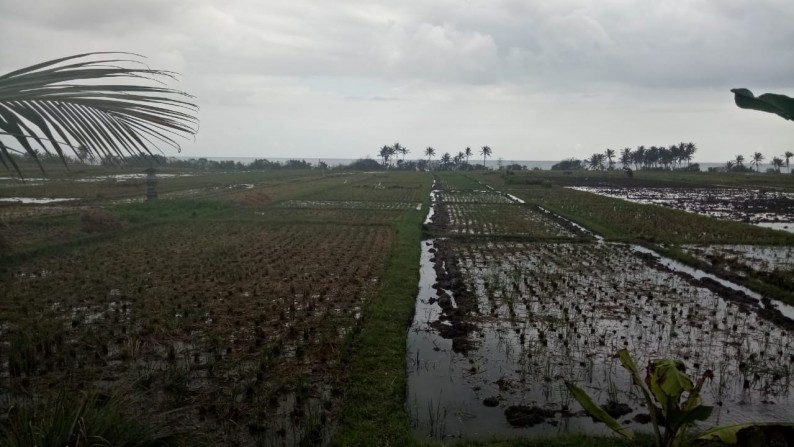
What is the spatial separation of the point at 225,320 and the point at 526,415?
4.25m

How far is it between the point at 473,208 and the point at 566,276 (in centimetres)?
1317

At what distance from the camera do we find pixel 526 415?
4871 millimetres

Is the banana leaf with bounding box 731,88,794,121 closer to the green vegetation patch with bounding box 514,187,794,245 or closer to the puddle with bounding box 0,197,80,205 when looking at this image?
the green vegetation patch with bounding box 514,187,794,245

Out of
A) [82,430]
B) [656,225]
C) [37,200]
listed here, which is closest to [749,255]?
[656,225]

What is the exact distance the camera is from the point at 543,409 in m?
5.04

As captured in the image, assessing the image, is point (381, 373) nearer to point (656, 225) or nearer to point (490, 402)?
point (490, 402)

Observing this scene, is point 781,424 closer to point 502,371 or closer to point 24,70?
point 502,371

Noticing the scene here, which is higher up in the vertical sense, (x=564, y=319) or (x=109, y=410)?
(x=109, y=410)

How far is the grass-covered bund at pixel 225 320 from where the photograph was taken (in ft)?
14.3

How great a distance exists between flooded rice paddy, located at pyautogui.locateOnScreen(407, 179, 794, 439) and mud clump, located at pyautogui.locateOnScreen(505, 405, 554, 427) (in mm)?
10

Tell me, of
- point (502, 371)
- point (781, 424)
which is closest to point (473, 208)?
point (502, 371)

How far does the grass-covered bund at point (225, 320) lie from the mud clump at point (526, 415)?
1.30ft

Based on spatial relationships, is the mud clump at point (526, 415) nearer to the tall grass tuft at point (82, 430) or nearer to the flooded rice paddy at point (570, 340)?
the flooded rice paddy at point (570, 340)

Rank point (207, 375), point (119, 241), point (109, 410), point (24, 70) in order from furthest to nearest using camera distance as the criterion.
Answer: point (119, 241) < point (207, 375) < point (109, 410) < point (24, 70)
